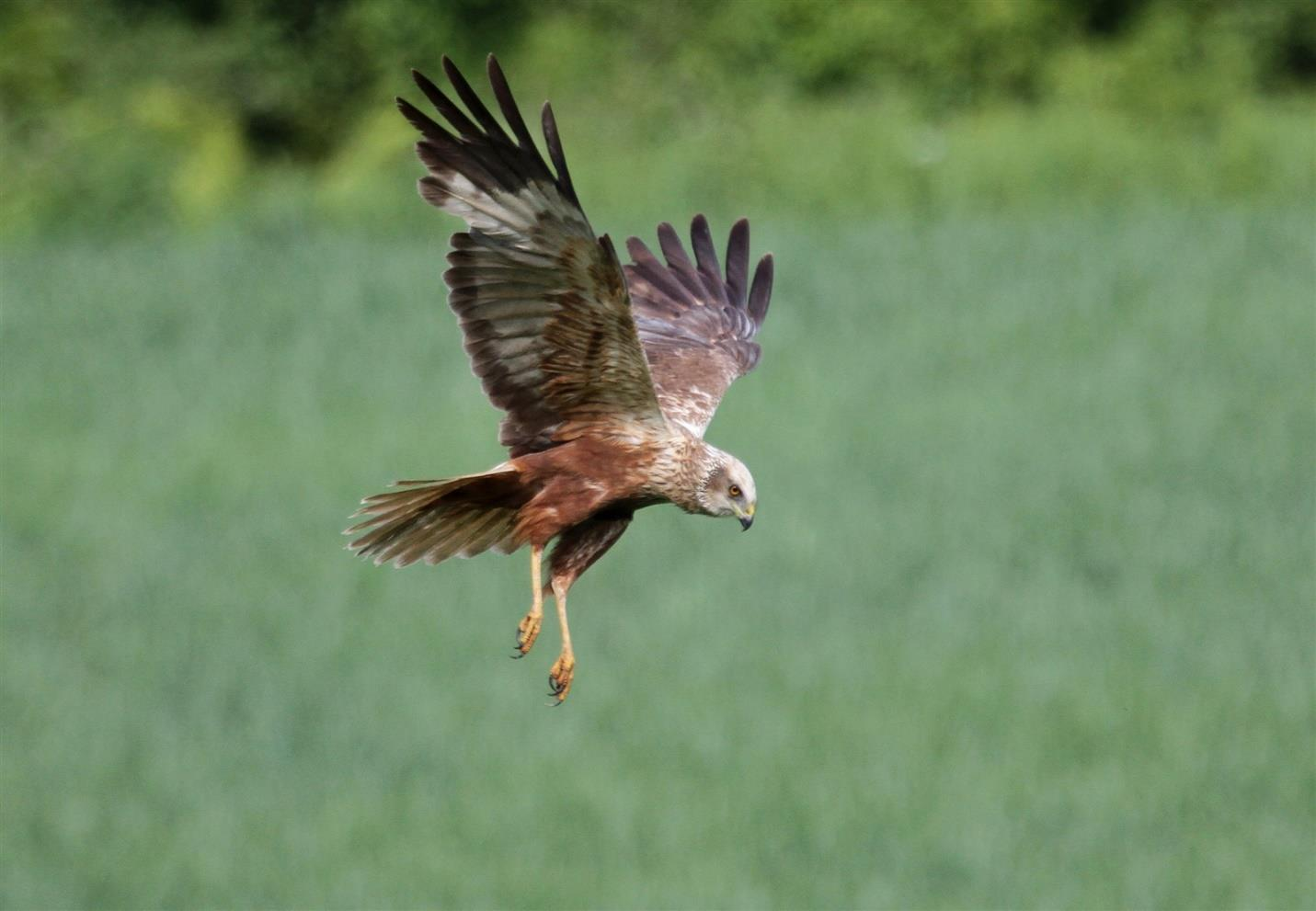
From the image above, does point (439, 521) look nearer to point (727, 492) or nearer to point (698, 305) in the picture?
point (727, 492)

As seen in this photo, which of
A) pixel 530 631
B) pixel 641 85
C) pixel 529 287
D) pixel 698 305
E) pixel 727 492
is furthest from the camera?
pixel 641 85

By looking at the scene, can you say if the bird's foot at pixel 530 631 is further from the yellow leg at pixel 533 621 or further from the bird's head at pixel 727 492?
the bird's head at pixel 727 492

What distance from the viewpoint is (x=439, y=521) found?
14.4 ft

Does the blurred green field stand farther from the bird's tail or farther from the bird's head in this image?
the bird's head

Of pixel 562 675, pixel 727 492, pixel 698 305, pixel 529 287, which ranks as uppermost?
pixel 698 305

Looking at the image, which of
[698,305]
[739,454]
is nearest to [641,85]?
[739,454]

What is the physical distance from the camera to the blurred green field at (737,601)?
1362 cm

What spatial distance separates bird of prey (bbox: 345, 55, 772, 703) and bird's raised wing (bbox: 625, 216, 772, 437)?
1003mm

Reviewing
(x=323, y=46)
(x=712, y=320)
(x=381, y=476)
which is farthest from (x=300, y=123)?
(x=712, y=320)

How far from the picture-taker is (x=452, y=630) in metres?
16.8

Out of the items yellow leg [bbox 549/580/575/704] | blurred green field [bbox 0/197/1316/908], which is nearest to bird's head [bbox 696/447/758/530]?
yellow leg [bbox 549/580/575/704]

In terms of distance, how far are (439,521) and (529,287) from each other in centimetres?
56

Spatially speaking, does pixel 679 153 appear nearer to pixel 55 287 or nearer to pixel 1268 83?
pixel 55 287

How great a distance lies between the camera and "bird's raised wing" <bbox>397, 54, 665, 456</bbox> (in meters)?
4.04
